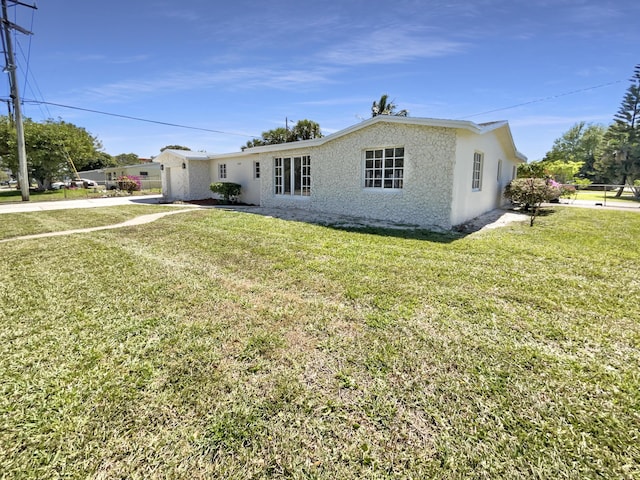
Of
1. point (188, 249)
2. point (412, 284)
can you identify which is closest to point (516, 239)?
point (412, 284)

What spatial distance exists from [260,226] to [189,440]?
7.79 m

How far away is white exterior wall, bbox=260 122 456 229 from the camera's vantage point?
956 centimetres

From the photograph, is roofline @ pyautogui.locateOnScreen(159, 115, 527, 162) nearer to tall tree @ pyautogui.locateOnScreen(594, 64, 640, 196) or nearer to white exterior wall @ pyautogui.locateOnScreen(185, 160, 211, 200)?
white exterior wall @ pyautogui.locateOnScreen(185, 160, 211, 200)

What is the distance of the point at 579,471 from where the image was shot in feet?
5.90

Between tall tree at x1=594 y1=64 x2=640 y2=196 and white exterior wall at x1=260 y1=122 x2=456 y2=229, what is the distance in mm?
35793

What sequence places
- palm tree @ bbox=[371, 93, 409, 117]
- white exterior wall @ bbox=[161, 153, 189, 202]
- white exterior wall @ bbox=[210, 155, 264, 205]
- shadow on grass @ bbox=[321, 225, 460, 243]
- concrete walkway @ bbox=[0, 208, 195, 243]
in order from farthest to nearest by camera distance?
palm tree @ bbox=[371, 93, 409, 117] → white exterior wall @ bbox=[161, 153, 189, 202] → white exterior wall @ bbox=[210, 155, 264, 205] → concrete walkway @ bbox=[0, 208, 195, 243] → shadow on grass @ bbox=[321, 225, 460, 243]

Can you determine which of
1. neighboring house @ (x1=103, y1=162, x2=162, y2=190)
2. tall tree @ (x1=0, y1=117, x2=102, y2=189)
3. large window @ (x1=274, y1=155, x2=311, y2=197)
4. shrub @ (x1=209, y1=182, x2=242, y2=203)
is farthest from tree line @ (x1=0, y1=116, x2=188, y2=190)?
large window @ (x1=274, y1=155, x2=311, y2=197)

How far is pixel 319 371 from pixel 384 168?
9.21m

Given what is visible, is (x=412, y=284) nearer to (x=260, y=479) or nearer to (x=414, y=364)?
(x=414, y=364)

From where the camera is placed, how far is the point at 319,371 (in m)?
2.71

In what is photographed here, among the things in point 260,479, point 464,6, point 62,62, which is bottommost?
point 260,479

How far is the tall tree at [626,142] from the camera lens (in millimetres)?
31672

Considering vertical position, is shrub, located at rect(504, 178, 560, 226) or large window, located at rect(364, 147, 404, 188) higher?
large window, located at rect(364, 147, 404, 188)

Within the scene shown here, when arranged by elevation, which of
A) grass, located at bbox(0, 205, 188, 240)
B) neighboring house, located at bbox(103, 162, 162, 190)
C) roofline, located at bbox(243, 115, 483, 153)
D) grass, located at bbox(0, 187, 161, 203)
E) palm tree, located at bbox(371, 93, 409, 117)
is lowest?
grass, located at bbox(0, 205, 188, 240)
